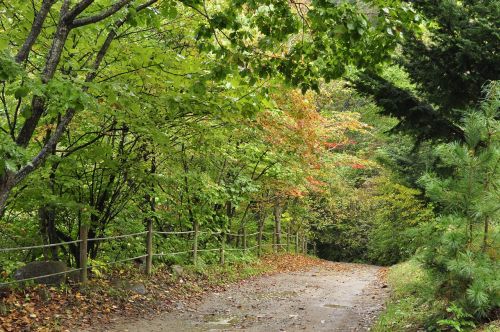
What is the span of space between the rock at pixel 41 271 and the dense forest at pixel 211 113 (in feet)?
0.68

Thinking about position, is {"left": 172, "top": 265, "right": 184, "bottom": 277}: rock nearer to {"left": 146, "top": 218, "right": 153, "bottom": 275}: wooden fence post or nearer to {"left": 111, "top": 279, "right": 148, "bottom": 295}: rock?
{"left": 146, "top": 218, "right": 153, "bottom": 275}: wooden fence post

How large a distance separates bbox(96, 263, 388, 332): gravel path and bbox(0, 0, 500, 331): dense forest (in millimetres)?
1596

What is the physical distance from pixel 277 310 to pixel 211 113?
401cm

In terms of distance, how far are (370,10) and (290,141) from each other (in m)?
6.38

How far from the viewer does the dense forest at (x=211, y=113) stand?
4.71m

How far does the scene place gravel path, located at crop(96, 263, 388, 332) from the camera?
7.23 meters

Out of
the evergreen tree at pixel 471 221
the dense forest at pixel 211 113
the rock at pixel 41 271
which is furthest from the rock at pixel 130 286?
the evergreen tree at pixel 471 221

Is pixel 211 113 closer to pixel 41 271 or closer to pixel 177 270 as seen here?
pixel 41 271

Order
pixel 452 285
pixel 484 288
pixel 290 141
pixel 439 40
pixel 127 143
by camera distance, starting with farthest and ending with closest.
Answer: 1. pixel 290 141
2. pixel 127 143
3. pixel 439 40
4. pixel 452 285
5. pixel 484 288

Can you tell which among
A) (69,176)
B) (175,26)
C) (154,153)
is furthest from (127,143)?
(175,26)

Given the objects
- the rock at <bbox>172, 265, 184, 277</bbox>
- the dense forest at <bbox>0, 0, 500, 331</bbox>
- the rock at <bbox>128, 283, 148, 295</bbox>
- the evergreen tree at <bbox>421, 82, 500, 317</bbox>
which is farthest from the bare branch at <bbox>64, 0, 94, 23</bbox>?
the rock at <bbox>172, 265, 184, 277</bbox>

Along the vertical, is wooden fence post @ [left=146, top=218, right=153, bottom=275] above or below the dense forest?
below

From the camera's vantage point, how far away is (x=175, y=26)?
26.0 feet

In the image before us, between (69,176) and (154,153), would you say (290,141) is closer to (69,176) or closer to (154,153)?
(154,153)
